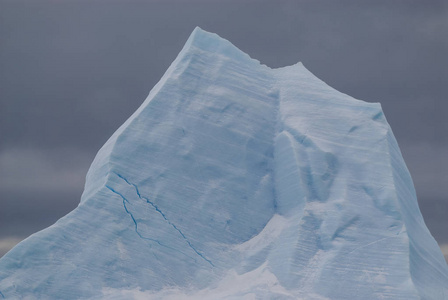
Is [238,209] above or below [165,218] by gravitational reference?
below

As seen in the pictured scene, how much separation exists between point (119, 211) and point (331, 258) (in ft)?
16.1

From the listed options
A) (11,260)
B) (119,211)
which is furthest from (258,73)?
(11,260)

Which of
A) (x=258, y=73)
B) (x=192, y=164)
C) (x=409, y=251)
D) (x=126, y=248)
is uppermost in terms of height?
(x=258, y=73)

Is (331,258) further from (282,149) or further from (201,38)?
(201,38)

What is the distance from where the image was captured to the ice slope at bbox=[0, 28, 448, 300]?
22500 mm

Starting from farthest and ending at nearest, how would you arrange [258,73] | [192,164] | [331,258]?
[258,73] → [192,164] → [331,258]

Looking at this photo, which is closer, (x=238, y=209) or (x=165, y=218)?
(x=165, y=218)

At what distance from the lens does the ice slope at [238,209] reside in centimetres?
2250

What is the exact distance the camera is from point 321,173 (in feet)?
77.7

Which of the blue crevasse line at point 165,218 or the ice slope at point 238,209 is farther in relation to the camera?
the blue crevasse line at point 165,218

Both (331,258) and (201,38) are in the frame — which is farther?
(201,38)

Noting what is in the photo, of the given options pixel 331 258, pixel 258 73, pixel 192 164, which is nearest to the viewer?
pixel 331 258

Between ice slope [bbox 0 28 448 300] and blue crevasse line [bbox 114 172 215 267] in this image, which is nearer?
ice slope [bbox 0 28 448 300]

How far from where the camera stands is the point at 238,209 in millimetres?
23859
